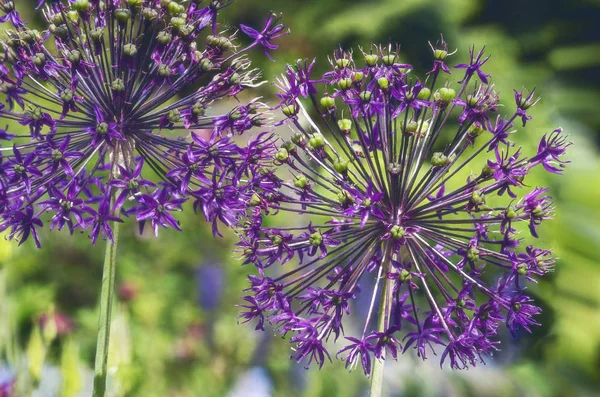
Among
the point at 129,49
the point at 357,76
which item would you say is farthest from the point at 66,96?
the point at 357,76

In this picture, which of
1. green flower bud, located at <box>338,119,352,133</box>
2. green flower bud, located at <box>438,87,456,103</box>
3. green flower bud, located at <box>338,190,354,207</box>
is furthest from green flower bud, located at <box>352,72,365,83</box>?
green flower bud, located at <box>338,190,354,207</box>

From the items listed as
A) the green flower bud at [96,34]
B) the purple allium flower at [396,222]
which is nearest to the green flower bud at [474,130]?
the purple allium flower at [396,222]

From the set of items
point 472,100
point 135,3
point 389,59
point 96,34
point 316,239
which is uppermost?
point 135,3

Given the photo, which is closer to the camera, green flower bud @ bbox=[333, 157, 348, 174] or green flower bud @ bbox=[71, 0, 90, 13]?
green flower bud @ bbox=[333, 157, 348, 174]

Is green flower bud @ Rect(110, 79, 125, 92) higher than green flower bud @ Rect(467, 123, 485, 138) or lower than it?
higher

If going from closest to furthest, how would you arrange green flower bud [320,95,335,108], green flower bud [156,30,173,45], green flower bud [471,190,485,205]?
green flower bud [471,190,485,205]
green flower bud [320,95,335,108]
green flower bud [156,30,173,45]

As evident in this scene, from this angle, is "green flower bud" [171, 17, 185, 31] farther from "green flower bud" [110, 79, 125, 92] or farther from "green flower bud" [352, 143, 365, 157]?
"green flower bud" [352, 143, 365, 157]

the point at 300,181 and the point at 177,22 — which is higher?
the point at 177,22

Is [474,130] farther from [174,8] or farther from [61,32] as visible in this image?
Answer: [61,32]
